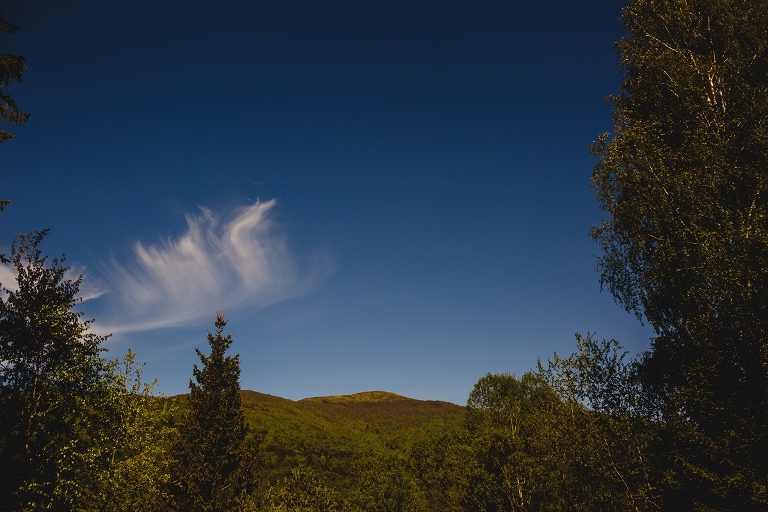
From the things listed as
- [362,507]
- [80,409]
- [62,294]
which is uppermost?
[62,294]

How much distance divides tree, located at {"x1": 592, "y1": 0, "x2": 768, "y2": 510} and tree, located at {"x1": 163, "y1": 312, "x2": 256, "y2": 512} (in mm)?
24245

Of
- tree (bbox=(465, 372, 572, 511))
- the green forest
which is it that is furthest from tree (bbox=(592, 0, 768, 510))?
tree (bbox=(465, 372, 572, 511))

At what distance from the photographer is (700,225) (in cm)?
1534

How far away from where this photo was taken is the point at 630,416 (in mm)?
16625

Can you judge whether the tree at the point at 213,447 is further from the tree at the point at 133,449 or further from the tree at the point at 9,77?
the tree at the point at 9,77

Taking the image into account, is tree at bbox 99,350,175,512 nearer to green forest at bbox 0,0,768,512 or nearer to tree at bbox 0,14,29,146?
green forest at bbox 0,0,768,512

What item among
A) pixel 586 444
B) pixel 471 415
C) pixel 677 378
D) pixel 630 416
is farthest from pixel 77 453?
pixel 471 415

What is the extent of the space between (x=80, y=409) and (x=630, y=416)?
21.2 meters

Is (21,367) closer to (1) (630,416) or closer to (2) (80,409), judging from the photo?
(2) (80,409)

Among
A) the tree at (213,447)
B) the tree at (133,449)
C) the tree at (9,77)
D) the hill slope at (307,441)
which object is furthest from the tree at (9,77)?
the hill slope at (307,441)

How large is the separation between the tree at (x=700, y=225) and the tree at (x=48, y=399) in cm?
2052

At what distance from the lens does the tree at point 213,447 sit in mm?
26766

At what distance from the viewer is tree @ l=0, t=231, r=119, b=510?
14586 mm

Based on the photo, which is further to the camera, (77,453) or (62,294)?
(62,294)
